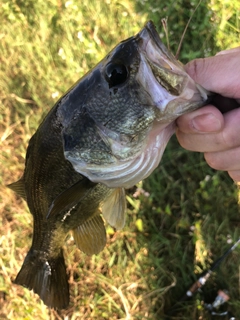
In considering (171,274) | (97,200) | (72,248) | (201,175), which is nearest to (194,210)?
(201,175)

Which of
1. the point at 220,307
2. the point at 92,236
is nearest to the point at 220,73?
the point at 92,236

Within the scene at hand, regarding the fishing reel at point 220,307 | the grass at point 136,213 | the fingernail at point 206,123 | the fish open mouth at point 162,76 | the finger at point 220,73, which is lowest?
the fishing reel at point 220,307

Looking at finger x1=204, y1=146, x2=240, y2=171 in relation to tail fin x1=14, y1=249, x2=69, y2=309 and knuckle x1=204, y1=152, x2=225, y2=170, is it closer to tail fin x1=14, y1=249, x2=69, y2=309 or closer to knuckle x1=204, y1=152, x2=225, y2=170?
knuckle x1=204, y1=152, x2=225, y2=170

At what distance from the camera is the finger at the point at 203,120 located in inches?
46.9

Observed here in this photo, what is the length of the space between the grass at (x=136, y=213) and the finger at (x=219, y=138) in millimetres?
1049

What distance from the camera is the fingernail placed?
1.20m

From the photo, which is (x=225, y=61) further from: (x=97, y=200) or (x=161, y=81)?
(x=97, y=200)

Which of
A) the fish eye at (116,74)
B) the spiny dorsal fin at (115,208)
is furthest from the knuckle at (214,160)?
the fish eye at (116,74)

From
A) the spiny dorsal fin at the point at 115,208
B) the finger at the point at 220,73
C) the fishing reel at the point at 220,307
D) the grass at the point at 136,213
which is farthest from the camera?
the grass at the point at 136,213

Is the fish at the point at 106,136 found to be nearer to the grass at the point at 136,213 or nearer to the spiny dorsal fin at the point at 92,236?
the spiny dorsal fin at the point at 92,236

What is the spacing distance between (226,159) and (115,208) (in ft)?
1.53

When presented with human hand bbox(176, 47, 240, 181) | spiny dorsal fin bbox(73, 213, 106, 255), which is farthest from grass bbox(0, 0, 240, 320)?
human hand bbox(176, 47, 240, 181)

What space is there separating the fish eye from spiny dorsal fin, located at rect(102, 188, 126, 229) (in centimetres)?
48

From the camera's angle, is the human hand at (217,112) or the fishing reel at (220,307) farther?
the fishing reel at (220,307)
